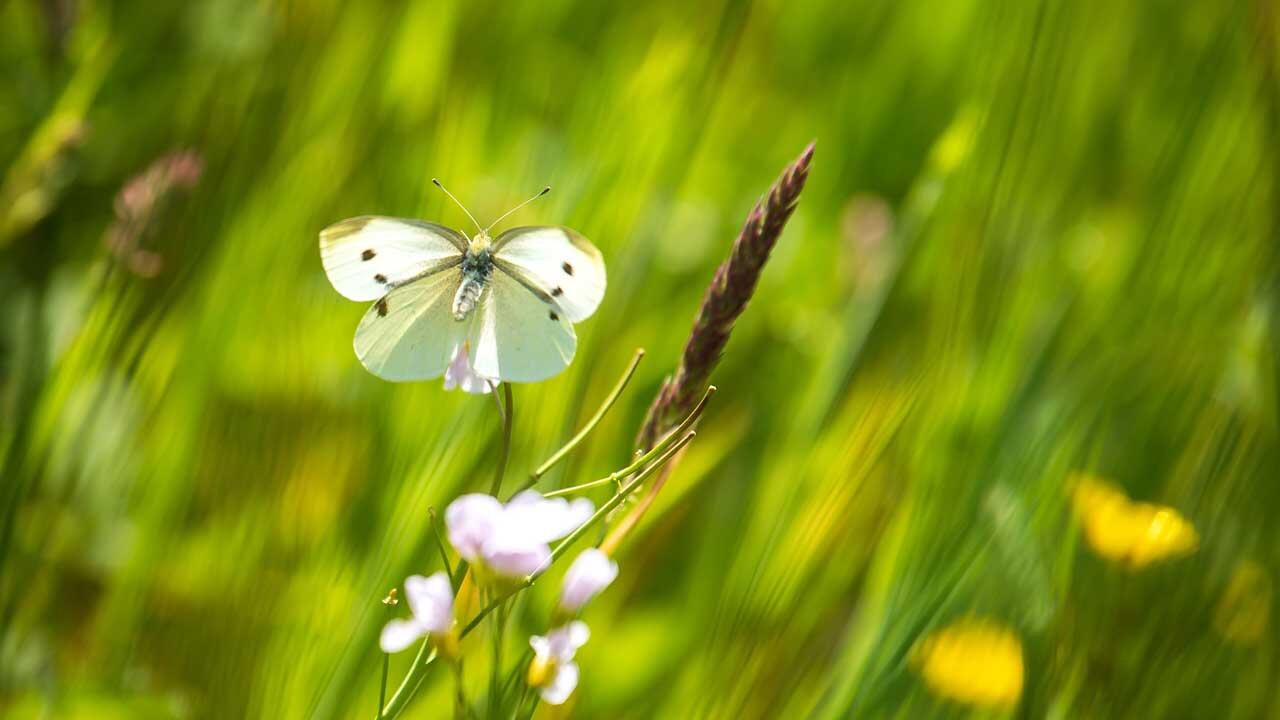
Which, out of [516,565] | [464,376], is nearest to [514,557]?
[516,565]

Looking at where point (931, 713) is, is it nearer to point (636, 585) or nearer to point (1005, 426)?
point (1005, 426)

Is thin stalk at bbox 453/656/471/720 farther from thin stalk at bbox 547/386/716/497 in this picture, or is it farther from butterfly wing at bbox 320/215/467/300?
butterfly wing at bbox 320/215/467/300

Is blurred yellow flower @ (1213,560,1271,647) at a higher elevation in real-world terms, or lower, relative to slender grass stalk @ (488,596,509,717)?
lower

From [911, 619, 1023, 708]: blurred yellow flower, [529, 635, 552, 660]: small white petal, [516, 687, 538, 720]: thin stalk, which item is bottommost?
[911, 619, 1023, 708]: blurred yellow flower

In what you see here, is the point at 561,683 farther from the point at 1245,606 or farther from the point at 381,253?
the point at 1245,606

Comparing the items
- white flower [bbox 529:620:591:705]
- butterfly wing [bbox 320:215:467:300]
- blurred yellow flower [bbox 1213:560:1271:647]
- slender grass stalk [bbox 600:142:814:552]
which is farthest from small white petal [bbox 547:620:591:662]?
blurred yellow flower [bbox 1213:560:1271:647]

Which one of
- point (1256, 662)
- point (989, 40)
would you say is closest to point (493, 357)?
point (989, 40)
